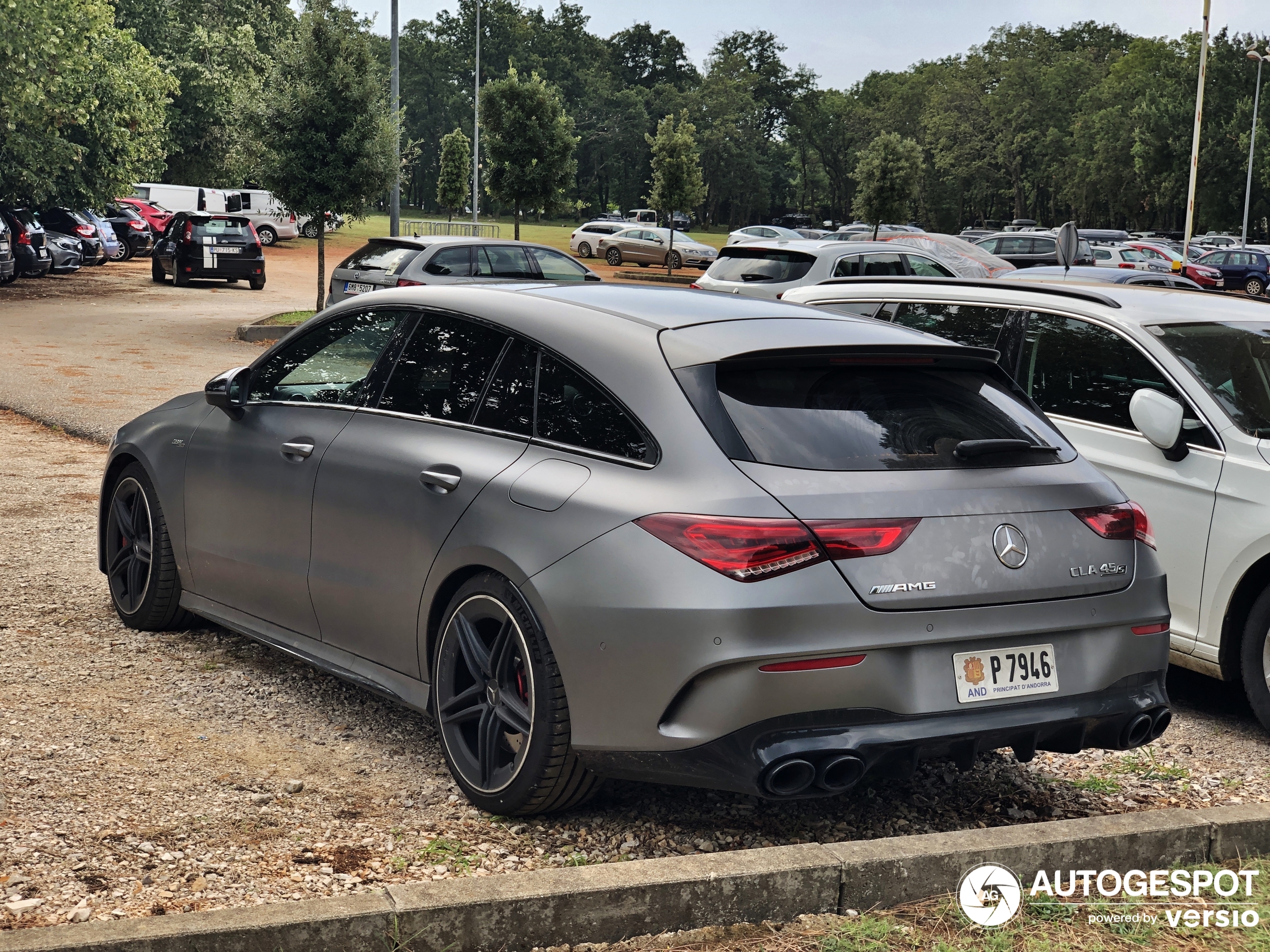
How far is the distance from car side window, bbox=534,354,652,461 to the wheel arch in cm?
278

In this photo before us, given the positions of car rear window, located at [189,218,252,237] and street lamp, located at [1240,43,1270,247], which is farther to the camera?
street lamp, located at [1240,43,1270,247]

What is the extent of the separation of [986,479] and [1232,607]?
6.82ft

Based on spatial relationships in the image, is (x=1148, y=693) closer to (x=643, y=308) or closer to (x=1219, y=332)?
(x=643, y=308)

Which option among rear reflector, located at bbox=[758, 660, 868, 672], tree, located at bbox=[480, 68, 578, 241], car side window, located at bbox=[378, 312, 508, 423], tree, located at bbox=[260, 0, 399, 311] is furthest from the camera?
tree, located at bbox=[480, 68, 578, 241]

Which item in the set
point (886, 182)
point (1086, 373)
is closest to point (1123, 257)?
point (886, 182)

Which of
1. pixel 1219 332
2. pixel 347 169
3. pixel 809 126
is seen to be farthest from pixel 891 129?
pixel 1219 332

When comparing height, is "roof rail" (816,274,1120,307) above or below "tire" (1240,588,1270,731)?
above

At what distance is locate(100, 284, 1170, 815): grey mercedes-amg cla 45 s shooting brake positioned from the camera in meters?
3.48

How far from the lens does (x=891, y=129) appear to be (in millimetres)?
100688

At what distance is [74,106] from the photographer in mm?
34031

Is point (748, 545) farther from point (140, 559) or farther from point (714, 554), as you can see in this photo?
point (140, 559)

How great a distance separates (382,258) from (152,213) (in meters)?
37.1

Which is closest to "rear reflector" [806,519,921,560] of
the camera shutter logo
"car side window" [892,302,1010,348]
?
the camera shutter logo

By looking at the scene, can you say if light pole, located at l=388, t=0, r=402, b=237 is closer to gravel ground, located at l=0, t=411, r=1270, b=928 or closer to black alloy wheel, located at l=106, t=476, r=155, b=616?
black alloy wheel, located at l=106, t=476, r=155, b=616
